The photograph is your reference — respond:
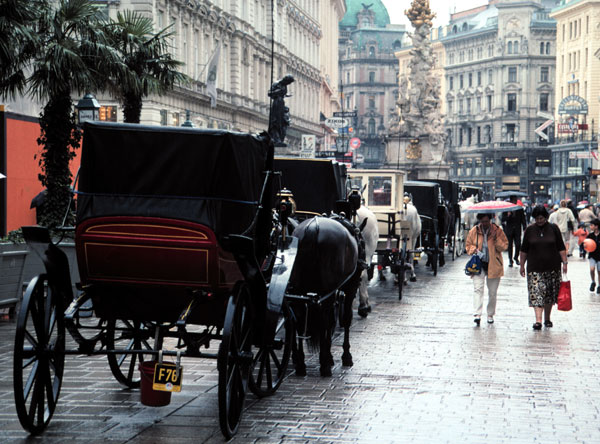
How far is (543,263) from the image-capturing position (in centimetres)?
1625

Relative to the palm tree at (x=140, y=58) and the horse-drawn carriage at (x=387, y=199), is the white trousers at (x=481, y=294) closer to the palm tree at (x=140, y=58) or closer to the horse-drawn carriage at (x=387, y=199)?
the horse-drawn carriage at (x=387, y=199)

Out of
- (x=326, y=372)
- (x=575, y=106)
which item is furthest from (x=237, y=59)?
(x=575, y=106)

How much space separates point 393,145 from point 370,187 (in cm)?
5271

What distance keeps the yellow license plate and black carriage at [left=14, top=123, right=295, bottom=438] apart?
0.35ft

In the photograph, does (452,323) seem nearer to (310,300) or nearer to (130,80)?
(310,300)

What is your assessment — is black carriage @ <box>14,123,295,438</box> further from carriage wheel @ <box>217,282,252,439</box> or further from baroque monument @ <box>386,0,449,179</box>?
baroque monument @ <box>386,0,449,179</box>

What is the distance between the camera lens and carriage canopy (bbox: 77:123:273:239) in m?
8.21

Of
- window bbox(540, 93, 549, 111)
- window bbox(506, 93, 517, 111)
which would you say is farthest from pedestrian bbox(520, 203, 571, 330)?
window bbox(506, 93, 517, 111)

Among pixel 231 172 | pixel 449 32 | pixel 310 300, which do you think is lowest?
pixel 310 300

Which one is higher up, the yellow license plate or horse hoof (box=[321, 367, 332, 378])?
the yellow license plate

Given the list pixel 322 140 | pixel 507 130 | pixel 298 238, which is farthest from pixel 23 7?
pixel 507 130

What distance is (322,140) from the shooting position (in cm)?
8675

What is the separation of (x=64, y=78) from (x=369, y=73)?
538ft

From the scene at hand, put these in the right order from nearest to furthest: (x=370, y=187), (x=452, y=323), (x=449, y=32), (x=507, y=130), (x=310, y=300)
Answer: (x=310, y=300) → (x=452, y=323) → (x=370, y=187) → (x=507, y=130) → (x=449, y=32)
